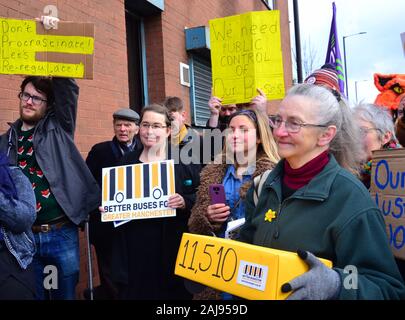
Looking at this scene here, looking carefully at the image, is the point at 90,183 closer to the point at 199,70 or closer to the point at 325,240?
the point at 325,240

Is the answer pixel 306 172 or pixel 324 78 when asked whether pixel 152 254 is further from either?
pixel 324 78

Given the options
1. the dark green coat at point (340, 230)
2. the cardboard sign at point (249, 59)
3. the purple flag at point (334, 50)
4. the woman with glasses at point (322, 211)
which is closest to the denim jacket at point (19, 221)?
the woman with glasses at point (322, 211)

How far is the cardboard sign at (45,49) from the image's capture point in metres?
3.03

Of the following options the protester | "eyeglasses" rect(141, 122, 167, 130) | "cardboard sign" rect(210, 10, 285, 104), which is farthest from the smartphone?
"cardboard sign" rect(210, 10, 285, 104)

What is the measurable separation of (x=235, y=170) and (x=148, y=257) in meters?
0.95

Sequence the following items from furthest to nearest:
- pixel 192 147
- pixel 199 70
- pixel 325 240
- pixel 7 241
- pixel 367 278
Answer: pixel 199 70
pixel 192 147
pixel 7 241
pixel 325 240
pixel 367 278

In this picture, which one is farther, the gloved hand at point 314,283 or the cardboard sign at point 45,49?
the cardboard sign at point 45,49

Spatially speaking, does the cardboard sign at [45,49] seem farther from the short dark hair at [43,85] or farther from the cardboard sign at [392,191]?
the cardboard sign at [392,191]

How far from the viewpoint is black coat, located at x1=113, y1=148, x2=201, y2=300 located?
3119 millimetres

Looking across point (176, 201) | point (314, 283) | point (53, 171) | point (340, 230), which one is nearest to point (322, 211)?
point (340, 230)

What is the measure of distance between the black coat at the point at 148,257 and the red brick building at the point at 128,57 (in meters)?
1.69
